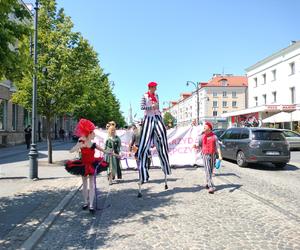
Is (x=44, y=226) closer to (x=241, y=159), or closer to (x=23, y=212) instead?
(x=23, y=212)

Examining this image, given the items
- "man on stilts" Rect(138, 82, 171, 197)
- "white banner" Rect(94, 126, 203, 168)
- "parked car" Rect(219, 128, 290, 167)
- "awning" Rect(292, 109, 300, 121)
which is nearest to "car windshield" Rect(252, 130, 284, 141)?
"parked car" Rect(219, 128, 290, 167)

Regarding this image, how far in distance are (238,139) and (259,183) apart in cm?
511

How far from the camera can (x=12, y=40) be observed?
6.26 meters

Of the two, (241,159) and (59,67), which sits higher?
(59,67)

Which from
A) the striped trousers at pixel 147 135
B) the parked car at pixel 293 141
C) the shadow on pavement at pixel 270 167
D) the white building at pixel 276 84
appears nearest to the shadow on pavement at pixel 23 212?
the striped trousers at pixel 147 135

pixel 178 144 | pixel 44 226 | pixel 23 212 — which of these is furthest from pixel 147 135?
pixel 178 144

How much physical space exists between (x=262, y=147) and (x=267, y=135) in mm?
646

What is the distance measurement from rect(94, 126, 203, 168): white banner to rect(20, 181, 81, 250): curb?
5.65 m

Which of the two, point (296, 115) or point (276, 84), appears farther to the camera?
point (276, 84)

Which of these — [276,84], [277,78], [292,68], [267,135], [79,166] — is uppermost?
[292,68]

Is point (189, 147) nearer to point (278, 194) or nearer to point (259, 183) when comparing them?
point (259, 183)

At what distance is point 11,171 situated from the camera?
13203mm

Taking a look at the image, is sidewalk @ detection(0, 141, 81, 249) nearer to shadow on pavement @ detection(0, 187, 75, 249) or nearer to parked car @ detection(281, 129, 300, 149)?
shadow on pavement @ detection(0, 187, 75, 249)

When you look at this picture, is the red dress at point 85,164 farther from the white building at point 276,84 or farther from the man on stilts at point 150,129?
the white building at point 276,84
